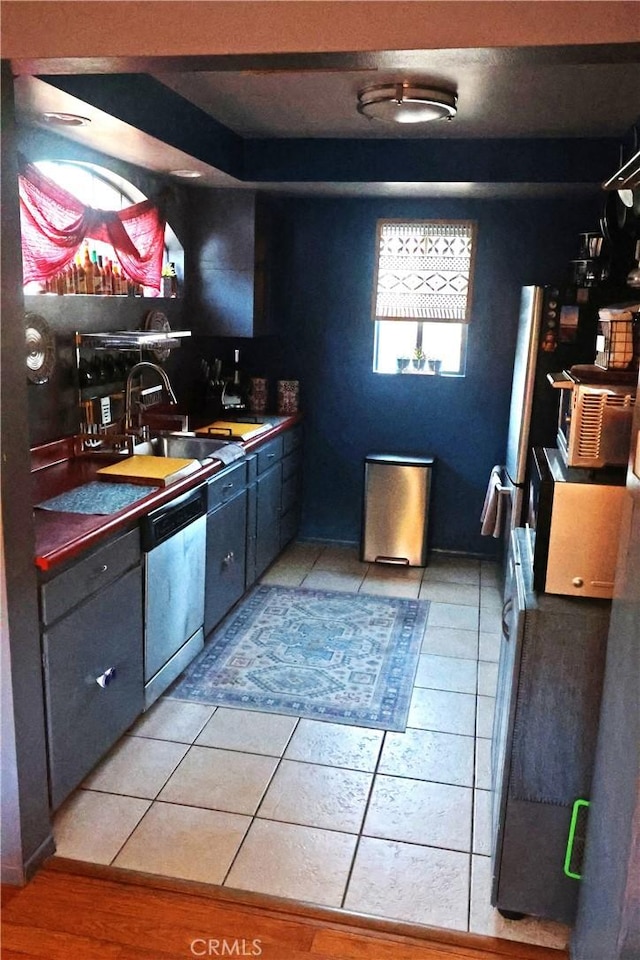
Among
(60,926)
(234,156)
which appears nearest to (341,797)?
(60,926)

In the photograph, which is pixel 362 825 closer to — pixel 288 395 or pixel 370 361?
pixel 288 395

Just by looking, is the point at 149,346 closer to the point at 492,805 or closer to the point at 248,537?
the point at 248,537

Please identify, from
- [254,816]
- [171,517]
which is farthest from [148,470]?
[254,816]

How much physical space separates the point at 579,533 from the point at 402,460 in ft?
9.61

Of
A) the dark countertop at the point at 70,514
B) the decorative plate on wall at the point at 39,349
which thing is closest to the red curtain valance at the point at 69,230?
the decorative plate on wall at the point at 39,349

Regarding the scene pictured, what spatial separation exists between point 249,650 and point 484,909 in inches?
70.2

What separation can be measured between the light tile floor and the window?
91.3 inches

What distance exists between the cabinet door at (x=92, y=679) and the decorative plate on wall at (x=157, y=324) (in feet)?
5.42

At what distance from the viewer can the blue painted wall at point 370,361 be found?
474 cm

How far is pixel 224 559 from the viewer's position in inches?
150

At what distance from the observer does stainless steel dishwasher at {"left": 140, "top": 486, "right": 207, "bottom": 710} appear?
2.94 m

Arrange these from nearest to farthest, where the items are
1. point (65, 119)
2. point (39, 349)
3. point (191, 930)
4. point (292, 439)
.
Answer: point (191, 930), point (65, 119), point (39, 349), point (292, 439)

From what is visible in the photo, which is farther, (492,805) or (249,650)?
(249,650)

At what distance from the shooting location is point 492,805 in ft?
8.25
